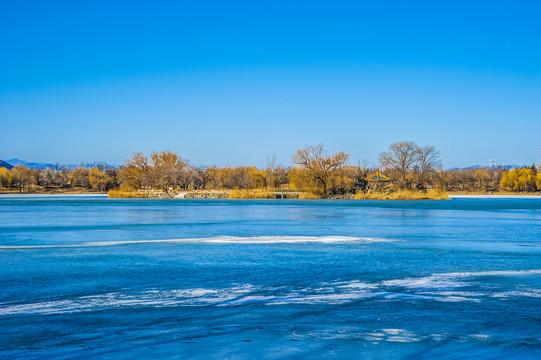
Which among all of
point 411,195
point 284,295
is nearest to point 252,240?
point 284,295

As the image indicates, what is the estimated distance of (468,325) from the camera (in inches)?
237

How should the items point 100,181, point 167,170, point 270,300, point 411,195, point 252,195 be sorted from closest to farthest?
point 270,300
point 411,195
point 252,195
point 167,170
point 100,181

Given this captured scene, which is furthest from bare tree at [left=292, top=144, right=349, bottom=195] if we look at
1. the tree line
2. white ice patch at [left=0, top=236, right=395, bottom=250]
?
white ice patch at [left=0, top=236, right=395, bottom=250]

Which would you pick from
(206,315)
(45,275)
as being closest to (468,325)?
(206,315)

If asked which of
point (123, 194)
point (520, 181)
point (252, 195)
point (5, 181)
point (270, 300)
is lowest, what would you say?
point (270, 300)

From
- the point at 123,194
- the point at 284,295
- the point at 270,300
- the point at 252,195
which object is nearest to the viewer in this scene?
the point at 270,300

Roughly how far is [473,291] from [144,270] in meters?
6.15

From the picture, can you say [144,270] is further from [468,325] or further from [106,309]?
[468,325]

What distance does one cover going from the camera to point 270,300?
23.9 ft

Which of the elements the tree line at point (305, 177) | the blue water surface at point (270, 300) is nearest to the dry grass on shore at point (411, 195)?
the tree line at point (305, 177)

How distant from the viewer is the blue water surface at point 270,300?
5258mm

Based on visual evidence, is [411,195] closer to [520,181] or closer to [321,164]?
[321,164]

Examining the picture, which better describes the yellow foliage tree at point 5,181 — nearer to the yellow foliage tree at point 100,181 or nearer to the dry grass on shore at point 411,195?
the yellow foliage tree at point 100,181

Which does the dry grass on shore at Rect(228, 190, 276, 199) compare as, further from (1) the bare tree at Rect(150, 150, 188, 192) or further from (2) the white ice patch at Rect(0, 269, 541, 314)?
(2) the white ice patch at Rect(0, 269, 541, 314)
